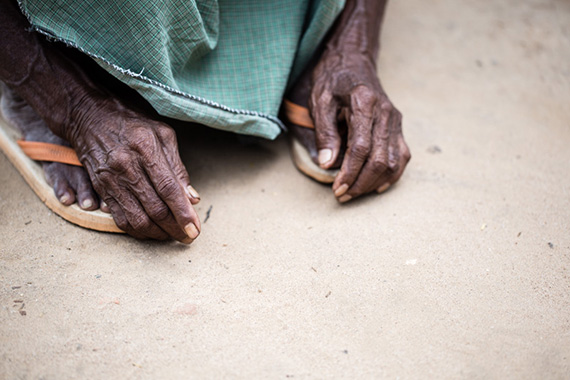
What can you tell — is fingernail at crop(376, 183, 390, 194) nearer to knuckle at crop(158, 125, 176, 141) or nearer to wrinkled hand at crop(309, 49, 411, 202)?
wrinkled hand at crop(309, 49, 411, 202)

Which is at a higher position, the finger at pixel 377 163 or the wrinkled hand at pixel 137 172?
the wrinkled hand at pixel 137 172

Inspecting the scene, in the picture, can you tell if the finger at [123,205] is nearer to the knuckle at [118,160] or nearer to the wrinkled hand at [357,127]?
the knuckle at [118,160]

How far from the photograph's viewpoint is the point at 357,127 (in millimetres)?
1228

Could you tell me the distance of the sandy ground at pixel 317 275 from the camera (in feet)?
2.99

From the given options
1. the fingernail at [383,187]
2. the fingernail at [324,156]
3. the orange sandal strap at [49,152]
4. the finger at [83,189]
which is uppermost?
the orange sandal strap at [49,152]

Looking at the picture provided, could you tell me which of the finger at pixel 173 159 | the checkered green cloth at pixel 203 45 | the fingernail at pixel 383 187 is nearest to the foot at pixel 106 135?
the finger at pixel 173 159

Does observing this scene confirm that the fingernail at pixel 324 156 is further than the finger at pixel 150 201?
Yes

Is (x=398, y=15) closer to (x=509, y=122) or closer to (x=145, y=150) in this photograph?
(x=509, y=122)

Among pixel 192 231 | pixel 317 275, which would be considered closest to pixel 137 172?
pixel 192 231

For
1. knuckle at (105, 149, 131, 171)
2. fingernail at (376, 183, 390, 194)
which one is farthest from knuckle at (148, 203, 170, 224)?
fingernail at (376, 183, 390, 194)

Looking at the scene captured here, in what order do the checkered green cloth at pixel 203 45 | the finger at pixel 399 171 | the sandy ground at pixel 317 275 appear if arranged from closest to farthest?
the sandy ground at pixel 317 275 < the checkered green cloth at pixel 203 45 < the finger at pixel 399 171

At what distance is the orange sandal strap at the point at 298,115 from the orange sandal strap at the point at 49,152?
1.99 feet

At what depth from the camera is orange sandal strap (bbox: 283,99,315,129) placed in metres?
1.39

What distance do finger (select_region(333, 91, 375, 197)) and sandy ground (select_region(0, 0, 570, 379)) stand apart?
0.09m
